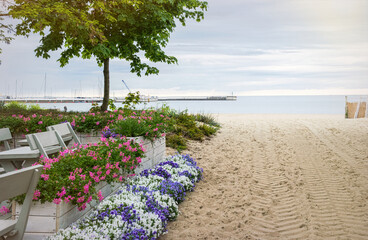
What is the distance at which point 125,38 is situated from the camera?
14062 mm

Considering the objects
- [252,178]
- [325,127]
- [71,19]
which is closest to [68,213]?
[252,178]

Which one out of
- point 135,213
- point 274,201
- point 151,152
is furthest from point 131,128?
point 274,201

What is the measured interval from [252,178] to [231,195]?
5.22ft

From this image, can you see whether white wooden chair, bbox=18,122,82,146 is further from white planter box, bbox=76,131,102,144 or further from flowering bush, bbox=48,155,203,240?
flowering bush, bbox=48,155,203,240

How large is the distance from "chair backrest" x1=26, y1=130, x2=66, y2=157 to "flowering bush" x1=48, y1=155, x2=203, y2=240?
5.43 ft

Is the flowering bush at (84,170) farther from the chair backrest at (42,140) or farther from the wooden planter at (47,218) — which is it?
the chair backrest at (42,140)

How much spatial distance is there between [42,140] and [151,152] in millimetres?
2524

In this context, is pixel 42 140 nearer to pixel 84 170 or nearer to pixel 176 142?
pixel 84 170

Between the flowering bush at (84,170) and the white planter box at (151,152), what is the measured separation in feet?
1.51

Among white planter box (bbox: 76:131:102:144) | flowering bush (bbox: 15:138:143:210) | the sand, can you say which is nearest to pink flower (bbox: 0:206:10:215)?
flowering bush (bbox: 15:138:143:210)

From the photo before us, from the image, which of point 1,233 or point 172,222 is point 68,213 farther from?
point 172,222

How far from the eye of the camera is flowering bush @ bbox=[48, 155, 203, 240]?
426cm

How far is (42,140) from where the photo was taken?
648 cm

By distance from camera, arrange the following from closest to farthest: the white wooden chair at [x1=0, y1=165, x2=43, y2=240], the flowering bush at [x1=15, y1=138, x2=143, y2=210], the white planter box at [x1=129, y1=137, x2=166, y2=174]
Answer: the white wooden chair at [x1=0, y1=165, x2=43, y2=240] → the flowering bush at [x1=15, y1=138, x2=143, y2=210] → the white planter box at [x1=129, y1=137, x2=166, y2=174]
